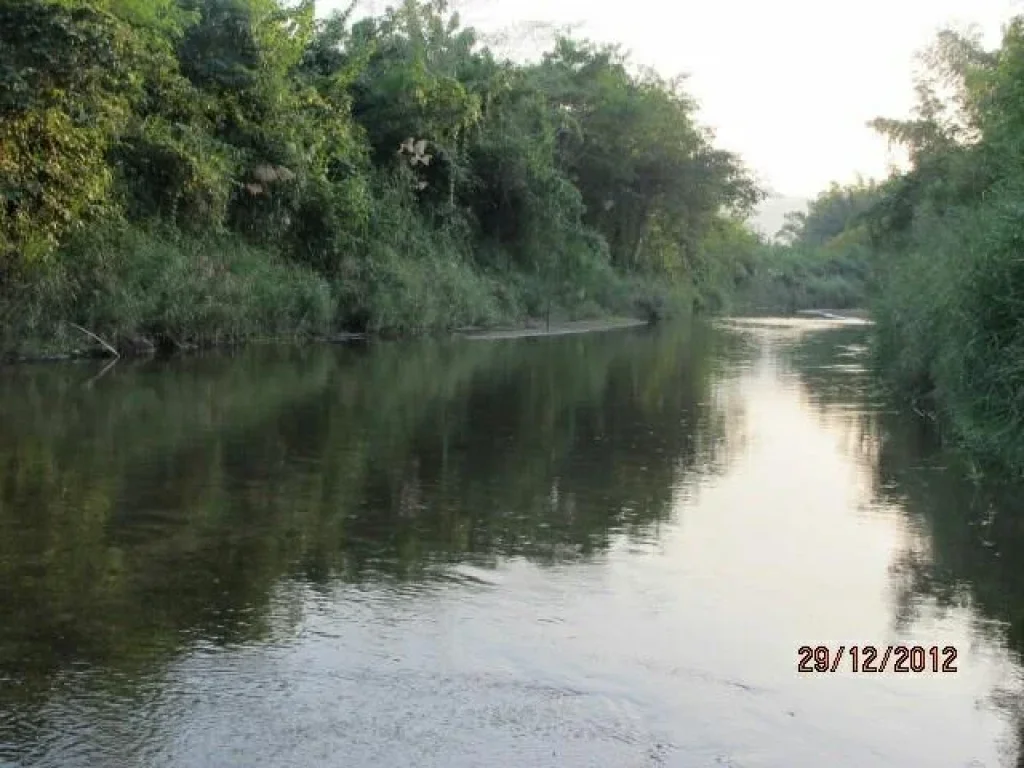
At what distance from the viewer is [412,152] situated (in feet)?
113

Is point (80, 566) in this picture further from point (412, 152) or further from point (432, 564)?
point (412, 152)

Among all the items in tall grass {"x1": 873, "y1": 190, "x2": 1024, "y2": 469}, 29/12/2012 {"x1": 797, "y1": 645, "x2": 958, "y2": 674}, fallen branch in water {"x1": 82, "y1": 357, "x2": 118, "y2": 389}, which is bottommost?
29/12/2012 {"x1": 797, "y1": 645, "x2": 958, "y2": 674}

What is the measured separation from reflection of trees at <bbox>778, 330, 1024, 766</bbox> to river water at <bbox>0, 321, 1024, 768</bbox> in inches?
1.4

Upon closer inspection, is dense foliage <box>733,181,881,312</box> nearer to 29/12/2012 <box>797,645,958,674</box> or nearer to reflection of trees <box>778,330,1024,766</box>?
reflection of trees <box>778,330,1024,766</box>

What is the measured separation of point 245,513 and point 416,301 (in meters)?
22.3

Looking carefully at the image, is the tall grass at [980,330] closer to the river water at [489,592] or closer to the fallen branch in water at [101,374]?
the river water at [489,592]

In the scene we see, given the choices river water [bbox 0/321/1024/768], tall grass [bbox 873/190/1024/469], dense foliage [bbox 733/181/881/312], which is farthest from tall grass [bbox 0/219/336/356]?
dense foliage [bbox 733/181/881/312]

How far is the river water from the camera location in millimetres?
4777

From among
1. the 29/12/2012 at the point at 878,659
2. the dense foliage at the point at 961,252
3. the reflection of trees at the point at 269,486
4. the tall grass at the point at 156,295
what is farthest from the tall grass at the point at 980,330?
the tall grass at the point at 156,295

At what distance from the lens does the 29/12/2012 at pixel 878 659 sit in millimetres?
5723

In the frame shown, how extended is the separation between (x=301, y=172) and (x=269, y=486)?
1990 centimetres

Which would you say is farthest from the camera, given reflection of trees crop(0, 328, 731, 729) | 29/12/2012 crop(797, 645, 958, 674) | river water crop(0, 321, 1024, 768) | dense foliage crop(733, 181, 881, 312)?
dense foliage crop(733, 181, 881, 312)

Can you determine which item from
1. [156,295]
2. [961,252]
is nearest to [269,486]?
[961,252]

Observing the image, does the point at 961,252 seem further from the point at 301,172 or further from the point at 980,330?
the point at 301,172
